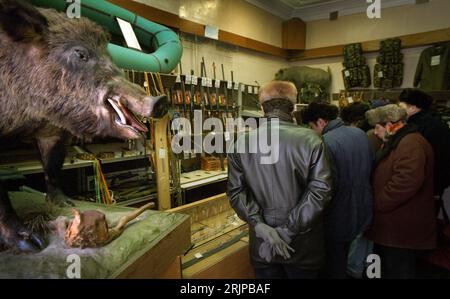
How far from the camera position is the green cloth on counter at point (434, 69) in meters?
4.69

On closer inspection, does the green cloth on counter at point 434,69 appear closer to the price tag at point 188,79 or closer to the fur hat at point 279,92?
the price tag at point 188,79

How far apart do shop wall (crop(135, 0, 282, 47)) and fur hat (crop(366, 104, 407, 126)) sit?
285cm

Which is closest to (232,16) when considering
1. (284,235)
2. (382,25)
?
(382,25)

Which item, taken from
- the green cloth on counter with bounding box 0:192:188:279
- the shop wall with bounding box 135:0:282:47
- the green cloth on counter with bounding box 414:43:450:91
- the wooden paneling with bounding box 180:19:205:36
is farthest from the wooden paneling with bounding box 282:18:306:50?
the green cloth on counter with bounding box 0:192:188:279

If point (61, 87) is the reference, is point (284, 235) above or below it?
below

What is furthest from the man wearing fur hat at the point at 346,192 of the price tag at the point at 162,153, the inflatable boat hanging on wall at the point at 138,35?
the inflatable boat hanging on wall at the point at 138,35

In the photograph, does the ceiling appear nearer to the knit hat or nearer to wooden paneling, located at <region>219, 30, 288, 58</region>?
wooden paneling, located at <region>219, 30, 288, 58</region>

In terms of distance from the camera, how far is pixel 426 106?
2834 millimetres

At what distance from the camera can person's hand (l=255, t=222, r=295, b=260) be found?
5.57 ft

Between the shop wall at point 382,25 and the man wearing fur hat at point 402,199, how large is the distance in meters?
3.83

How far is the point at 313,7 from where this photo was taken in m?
6.18

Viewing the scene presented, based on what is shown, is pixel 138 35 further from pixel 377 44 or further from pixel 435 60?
pixel 435 60

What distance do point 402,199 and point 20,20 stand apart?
2473mm

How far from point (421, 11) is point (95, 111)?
6248 millimetres
